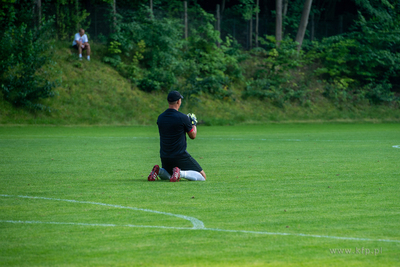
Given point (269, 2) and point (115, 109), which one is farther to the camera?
point (269, 2)

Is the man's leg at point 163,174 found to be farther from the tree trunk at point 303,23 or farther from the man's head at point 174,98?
the tree trunk at point 303,23

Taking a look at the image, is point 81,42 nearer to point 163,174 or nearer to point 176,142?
point 163,174

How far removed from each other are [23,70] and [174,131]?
23.2 m

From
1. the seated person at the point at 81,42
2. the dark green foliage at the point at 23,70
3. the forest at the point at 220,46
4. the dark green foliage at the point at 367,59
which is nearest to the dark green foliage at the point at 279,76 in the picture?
the forest at the point at 220,46

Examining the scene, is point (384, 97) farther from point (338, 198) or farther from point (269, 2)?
point (338, 198)

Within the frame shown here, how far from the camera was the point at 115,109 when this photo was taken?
33.1 metres

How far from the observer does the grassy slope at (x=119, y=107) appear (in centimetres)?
3128

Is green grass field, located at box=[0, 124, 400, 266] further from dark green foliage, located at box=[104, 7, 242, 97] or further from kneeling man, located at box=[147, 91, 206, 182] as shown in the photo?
dark green foliage, located at box=[104, 7, 242, 97]

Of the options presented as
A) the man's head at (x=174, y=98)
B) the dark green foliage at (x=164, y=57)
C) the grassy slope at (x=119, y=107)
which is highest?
the dark green foliage at (x=164, y=57)

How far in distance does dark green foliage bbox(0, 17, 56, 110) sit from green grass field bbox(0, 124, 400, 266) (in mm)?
17351

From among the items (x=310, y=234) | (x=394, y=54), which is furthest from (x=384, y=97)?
(x=310, y=234)

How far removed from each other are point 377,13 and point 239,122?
17.6m

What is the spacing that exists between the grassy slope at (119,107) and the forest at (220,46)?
2.23 feet

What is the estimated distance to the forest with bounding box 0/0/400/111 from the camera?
32.5 meters
